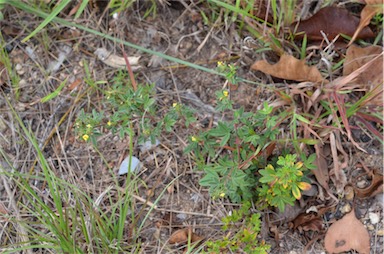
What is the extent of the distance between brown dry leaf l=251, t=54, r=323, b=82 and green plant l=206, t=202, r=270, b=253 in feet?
1.89

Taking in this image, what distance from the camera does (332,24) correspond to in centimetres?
221

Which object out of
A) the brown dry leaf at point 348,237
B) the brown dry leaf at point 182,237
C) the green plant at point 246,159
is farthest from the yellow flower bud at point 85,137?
the brown dry leaf at point 348,237

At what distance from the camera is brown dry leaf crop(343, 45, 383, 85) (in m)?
2.13

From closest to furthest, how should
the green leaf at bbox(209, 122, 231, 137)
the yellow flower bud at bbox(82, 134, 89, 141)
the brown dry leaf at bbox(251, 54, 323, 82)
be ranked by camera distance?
the yellow flower bud at bbox(82, 134, 89, 141) < the green leaf at bbox(209, 122, 231, 137) < the brown dry leaf at bbox(251, 54, 323, 82)

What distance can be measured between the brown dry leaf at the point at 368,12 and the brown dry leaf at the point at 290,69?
227 millimetres

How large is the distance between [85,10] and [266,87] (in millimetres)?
910

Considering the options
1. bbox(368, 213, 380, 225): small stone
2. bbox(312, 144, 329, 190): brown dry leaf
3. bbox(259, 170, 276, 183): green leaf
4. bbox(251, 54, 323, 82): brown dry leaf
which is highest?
bbox(251, 54, 323, 82): brown dry leaf

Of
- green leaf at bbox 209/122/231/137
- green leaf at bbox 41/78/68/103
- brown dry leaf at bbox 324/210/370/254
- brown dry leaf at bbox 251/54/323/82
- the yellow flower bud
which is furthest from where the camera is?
green leaf at bbox 41/78/68/103

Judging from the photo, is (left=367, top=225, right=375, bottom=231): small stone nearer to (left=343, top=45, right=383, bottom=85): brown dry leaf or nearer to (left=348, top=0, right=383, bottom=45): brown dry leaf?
(left=343, top=45, right=383, bottom=85): brown dry leaf

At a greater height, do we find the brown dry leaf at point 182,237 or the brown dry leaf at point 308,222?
the brown dry leaf at point 308,222

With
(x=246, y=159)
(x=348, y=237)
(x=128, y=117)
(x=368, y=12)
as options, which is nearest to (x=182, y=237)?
(x=246, y=159)

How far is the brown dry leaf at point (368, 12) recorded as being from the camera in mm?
2148

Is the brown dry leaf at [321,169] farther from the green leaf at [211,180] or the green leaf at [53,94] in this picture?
the green leaf at [53,94]

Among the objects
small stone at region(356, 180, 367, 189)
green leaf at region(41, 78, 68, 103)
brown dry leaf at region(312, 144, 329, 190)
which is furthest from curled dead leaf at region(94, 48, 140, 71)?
small stone at region(356, 180, 367, 189)
